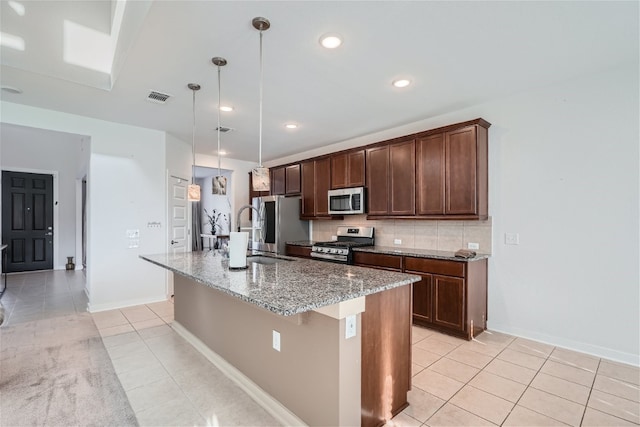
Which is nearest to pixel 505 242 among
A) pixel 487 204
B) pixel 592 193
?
pixel 487 204

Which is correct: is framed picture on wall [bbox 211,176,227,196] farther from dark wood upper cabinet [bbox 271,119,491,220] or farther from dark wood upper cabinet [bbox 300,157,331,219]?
dark wood upper cabinet [bbox 300,157,331,219]

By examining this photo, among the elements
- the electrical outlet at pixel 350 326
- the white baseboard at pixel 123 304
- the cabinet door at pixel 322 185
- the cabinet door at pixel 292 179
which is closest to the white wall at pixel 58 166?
the white baseboard at pixel 123 304

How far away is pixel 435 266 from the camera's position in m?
3.31

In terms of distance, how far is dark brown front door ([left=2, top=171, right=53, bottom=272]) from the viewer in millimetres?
6715

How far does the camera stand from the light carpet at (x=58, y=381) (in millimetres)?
1953

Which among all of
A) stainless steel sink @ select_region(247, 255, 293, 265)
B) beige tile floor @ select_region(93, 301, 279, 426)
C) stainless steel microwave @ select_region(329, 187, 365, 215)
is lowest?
beige tile floor @ select_region(93, 301, 279, 426)

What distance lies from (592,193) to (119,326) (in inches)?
201

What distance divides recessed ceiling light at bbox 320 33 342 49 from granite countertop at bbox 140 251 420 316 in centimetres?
167

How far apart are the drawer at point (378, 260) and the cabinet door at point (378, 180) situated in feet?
2.00

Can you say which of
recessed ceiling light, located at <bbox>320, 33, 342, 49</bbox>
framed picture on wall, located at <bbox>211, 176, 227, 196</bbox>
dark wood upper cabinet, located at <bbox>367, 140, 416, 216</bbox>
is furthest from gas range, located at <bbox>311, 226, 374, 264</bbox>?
recessed ceiling light, located at <bbox>320, 33, 342, 49</bbox>

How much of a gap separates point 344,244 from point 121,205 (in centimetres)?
320

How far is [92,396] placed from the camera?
2.17m

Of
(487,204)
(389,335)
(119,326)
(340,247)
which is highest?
(487,204)

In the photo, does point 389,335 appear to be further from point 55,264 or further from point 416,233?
point 55,264
